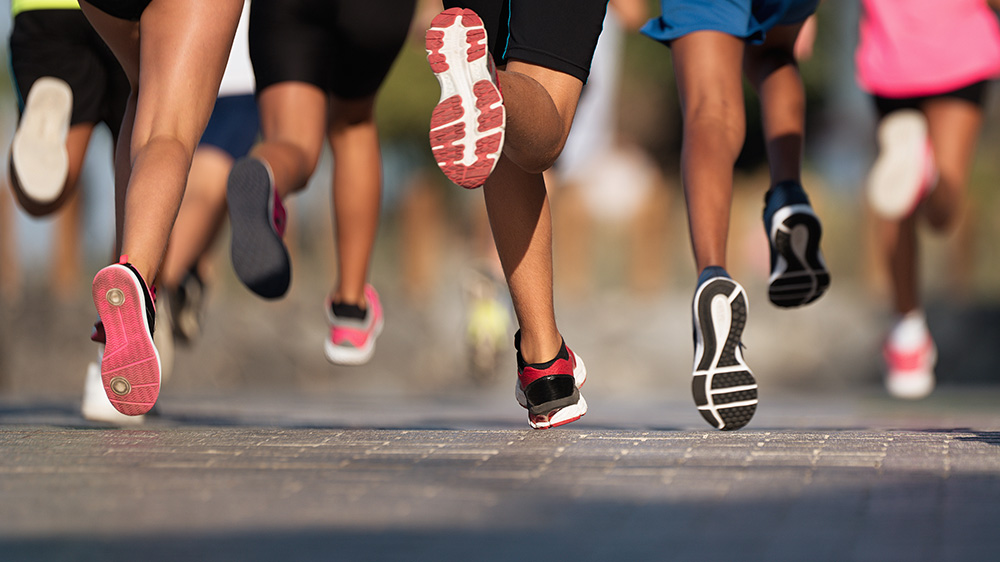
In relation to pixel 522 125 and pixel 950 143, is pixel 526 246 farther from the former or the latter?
pixel 950 143

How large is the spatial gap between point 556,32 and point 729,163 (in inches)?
28.9

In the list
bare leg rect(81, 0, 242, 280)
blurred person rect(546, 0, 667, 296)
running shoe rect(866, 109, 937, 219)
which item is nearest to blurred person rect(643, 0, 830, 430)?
bare leg rect(81, 0, 242, 280)

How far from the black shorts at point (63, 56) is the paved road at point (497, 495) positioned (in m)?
1.51

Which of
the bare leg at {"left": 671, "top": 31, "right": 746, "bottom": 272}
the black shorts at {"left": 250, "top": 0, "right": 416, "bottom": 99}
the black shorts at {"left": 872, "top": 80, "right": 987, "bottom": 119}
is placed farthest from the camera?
the black shorts at {"left": 872, "top": 80, "right": 987, "bottom": 119}

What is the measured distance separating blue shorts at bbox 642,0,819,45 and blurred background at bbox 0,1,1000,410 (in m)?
2.83

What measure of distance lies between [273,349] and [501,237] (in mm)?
6158

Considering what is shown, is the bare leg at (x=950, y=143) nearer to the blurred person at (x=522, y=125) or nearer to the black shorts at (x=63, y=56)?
the blurred person at (x=522, y=125)

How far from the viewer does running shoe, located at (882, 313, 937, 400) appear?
18.1 feet

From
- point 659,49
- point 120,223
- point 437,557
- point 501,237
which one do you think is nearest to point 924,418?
point 501,237

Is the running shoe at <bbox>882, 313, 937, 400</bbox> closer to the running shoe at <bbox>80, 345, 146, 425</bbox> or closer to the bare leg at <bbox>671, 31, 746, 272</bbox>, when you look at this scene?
the bare leg at <bbox>671, 31, 746, 272</bbox>

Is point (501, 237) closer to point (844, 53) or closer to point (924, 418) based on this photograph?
point (924, 418)

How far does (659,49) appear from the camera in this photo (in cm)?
1131

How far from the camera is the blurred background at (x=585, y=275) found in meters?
8.79

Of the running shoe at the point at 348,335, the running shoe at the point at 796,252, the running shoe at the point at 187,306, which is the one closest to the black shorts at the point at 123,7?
the running shoe at the point at 348,335
